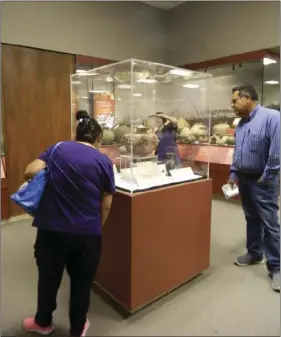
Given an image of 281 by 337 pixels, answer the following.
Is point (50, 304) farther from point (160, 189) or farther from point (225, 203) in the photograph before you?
point (225, 203)

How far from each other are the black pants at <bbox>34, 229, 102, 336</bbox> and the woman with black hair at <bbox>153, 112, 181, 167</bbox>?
0.86m

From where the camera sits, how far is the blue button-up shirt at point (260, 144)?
2121mm

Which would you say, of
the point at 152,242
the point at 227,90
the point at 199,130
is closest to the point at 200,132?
the point at 199,130

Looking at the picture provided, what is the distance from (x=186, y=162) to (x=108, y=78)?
2.75 ft

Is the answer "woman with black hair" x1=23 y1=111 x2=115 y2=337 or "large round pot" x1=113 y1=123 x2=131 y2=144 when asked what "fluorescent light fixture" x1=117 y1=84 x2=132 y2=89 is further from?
"woman with black hair" x1=23 y1=111 x2=115 y2=337

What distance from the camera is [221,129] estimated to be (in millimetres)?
4516

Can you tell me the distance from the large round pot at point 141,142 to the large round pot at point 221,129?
8.46 ft

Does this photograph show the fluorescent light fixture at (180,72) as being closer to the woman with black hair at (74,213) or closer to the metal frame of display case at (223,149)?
the woman with black hair at (74,213)

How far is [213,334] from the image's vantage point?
1771 millimetres

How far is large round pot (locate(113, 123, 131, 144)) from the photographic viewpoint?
2.03m

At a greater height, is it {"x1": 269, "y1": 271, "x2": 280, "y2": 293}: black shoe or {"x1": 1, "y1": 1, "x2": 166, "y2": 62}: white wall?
{"x1": 1, "y1": 1, "x2": 166, "y2": 62}: white wall

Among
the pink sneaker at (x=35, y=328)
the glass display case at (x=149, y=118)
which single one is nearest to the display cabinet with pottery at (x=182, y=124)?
the glass display case at (x=149, y=118)

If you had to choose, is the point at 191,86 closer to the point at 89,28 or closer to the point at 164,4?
the point at 89,28

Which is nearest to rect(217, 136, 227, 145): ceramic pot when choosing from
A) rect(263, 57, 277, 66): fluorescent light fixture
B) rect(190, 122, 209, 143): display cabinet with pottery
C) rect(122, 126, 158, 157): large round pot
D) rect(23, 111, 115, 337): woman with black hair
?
rect(263, 57, 277, 66): fluorescent light fixture
